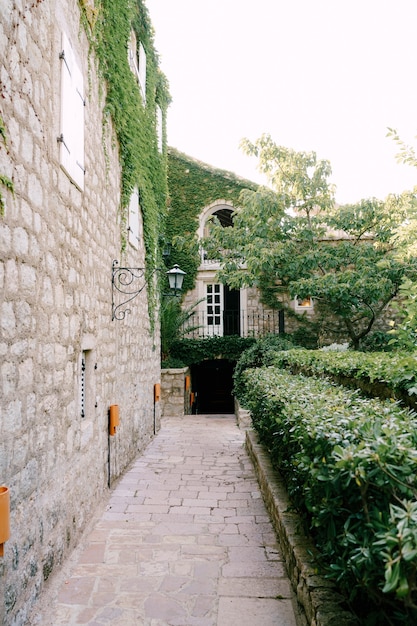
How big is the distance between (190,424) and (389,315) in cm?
750

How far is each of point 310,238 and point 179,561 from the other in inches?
386

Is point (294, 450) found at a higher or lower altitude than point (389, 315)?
lower

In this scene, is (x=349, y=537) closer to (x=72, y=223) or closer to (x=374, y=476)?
(x=374, y=476)

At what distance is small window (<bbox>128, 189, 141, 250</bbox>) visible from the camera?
7152mm

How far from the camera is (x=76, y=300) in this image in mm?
4156

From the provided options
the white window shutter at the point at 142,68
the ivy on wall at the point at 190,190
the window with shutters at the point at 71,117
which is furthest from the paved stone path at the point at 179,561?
the ivy on wall at the point at 190,190

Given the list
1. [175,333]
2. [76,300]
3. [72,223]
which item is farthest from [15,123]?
[175,333]

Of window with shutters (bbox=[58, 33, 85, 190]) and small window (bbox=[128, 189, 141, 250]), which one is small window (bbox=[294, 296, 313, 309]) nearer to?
small window (bbox=[128, 189, 141, 250])

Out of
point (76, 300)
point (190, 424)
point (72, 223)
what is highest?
point (72, 223)

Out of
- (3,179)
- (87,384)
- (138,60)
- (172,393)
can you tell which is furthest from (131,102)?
(172,393)

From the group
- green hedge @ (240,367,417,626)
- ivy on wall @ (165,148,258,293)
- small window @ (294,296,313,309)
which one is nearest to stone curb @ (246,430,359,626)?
green hedge @ (240,367,417,626)

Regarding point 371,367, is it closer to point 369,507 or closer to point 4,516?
point 369,507

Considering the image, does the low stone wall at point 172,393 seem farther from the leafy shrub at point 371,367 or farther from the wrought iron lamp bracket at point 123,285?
the wrought iron lamp bracket at point 123,285

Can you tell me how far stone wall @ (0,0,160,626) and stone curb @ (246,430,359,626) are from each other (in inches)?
65.3
